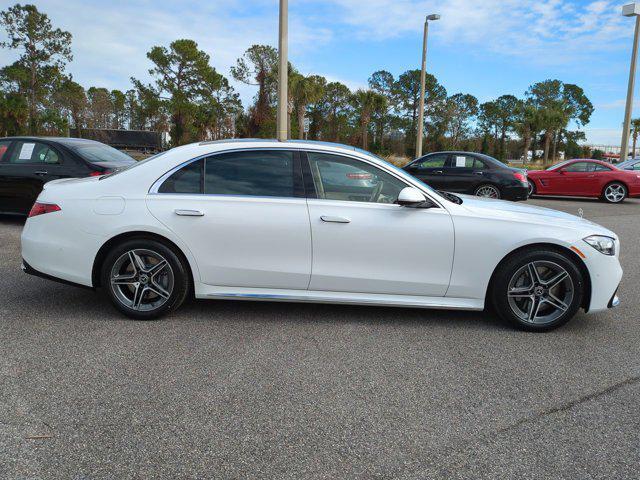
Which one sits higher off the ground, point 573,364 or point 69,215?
point 69,215

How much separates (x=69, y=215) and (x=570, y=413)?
393 cm

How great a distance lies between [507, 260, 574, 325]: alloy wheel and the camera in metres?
4.24

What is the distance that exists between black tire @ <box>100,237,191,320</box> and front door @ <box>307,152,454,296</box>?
43.4 inches

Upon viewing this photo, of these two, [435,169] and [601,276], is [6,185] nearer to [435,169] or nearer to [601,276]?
[601,276]

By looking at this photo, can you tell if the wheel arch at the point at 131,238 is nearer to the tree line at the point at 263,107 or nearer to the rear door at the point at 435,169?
the rear door at the point at 435,169

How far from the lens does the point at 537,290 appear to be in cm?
427

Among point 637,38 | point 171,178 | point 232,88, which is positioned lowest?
point 171,178

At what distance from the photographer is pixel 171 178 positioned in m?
4.39

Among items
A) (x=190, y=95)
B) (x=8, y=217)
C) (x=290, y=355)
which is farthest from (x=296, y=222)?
(x=190, y=95)

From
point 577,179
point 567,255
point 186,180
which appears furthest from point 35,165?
point 577,179

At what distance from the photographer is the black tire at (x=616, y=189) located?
16.1m

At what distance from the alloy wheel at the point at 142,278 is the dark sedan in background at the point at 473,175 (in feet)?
34.3

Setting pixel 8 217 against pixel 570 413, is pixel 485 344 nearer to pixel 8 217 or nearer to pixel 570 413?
pixel 570 413

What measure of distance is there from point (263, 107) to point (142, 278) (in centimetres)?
4915
